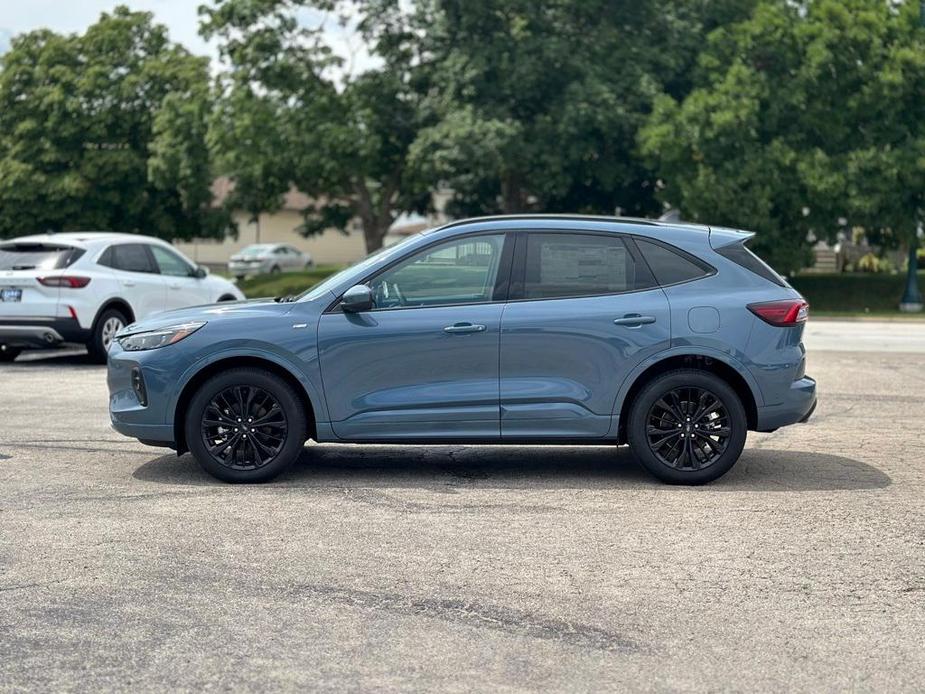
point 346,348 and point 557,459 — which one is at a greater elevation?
point 346,348

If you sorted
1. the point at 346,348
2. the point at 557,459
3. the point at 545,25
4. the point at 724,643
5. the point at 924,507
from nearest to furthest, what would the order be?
1. the point at 724,643
2. the point at 924,507
3. the point at 346,348
4. the point at 557,459
5. the point at 545,25

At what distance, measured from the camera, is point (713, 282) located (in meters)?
→ 8.93

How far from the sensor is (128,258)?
705 inches

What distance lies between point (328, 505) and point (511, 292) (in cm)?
182

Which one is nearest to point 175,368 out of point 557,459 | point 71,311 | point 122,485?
point 122,485

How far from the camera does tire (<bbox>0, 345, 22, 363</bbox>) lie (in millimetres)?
18672

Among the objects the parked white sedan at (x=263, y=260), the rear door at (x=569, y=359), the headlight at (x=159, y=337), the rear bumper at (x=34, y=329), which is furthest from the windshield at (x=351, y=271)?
the parked white sedan at (x=263, y=260)

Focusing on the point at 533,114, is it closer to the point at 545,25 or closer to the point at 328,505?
the point at 545,25

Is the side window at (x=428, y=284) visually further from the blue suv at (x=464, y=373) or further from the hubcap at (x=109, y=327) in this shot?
the hubcap at (x=109, y=327)

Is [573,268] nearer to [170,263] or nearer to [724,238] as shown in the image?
[724,238]

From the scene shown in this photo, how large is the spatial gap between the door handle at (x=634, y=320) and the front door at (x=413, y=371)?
741mm

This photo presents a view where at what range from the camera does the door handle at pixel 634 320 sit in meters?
8.75

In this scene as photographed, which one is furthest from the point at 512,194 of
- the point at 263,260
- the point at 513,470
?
the point at 513,470

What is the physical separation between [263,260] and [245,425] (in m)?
60.9
